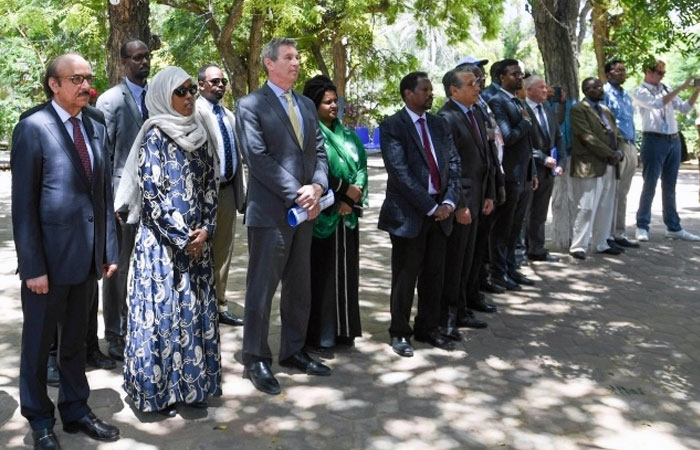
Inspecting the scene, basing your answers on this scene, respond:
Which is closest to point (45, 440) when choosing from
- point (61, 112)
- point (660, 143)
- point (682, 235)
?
point (61, 112)

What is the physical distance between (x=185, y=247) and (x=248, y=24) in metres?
16.4

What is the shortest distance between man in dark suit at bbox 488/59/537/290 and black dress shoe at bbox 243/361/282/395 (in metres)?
3.38

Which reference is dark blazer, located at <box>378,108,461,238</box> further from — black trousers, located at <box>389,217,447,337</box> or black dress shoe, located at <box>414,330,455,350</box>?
black dress shoe, located at <box>414,330,455,350</box>

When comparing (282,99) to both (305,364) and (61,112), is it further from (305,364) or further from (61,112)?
(305,364)

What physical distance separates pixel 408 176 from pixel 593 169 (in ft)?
15.4

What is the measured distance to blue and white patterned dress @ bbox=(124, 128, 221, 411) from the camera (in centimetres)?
466

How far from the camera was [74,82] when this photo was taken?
13.9 feet

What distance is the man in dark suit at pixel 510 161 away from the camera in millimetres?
8117

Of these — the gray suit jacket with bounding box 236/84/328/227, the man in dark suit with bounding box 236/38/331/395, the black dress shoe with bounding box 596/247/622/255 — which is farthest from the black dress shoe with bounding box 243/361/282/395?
the black dress shoe with bounding box 596/247/622/255

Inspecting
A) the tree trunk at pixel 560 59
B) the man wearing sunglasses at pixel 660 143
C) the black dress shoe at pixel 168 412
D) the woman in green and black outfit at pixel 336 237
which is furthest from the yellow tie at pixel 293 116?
the man wearing sunglasses at pixel 660 143

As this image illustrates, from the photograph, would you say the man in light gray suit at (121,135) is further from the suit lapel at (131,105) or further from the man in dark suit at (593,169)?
the man in dark suit at (593,169)

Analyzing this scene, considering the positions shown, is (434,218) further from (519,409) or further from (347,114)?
(347,114)

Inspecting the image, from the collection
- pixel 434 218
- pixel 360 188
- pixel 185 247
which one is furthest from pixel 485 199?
pixel 185 247

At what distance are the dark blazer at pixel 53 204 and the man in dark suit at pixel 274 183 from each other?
110cm
